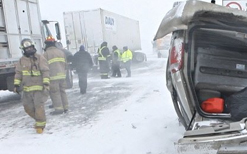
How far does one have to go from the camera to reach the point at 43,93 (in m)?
4.71

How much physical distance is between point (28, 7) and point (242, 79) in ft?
22.8

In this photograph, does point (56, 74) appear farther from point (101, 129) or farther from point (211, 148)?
point (211, 148)

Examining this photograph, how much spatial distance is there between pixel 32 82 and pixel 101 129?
4.87 feet

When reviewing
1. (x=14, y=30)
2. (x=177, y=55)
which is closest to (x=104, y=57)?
(x=14, y=30)

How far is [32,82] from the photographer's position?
4.59 m

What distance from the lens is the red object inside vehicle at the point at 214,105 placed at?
8.61 ft

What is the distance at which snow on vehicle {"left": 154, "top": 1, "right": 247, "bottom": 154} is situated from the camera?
2.11 metres

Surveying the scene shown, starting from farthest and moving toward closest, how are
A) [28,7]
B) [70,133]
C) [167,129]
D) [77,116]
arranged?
[28,7] < [77,116] < [70,133] < [167,129]

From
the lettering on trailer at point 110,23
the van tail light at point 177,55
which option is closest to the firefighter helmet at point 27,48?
the van tail light at point 177,55

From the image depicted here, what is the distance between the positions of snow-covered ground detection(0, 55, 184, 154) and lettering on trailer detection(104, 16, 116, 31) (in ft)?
30.6

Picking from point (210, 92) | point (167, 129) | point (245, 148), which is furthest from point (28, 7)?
point (245, 148)

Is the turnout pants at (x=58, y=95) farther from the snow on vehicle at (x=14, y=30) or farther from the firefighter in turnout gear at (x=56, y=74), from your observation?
the snow on vehicle at (x=14, y=30)

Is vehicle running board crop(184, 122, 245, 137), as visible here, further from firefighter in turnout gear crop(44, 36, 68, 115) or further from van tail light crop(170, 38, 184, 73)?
firefighter in turnout gear crop(44, 36, 68, 115)

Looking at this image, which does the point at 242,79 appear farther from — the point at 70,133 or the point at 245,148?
the point at 70,133
